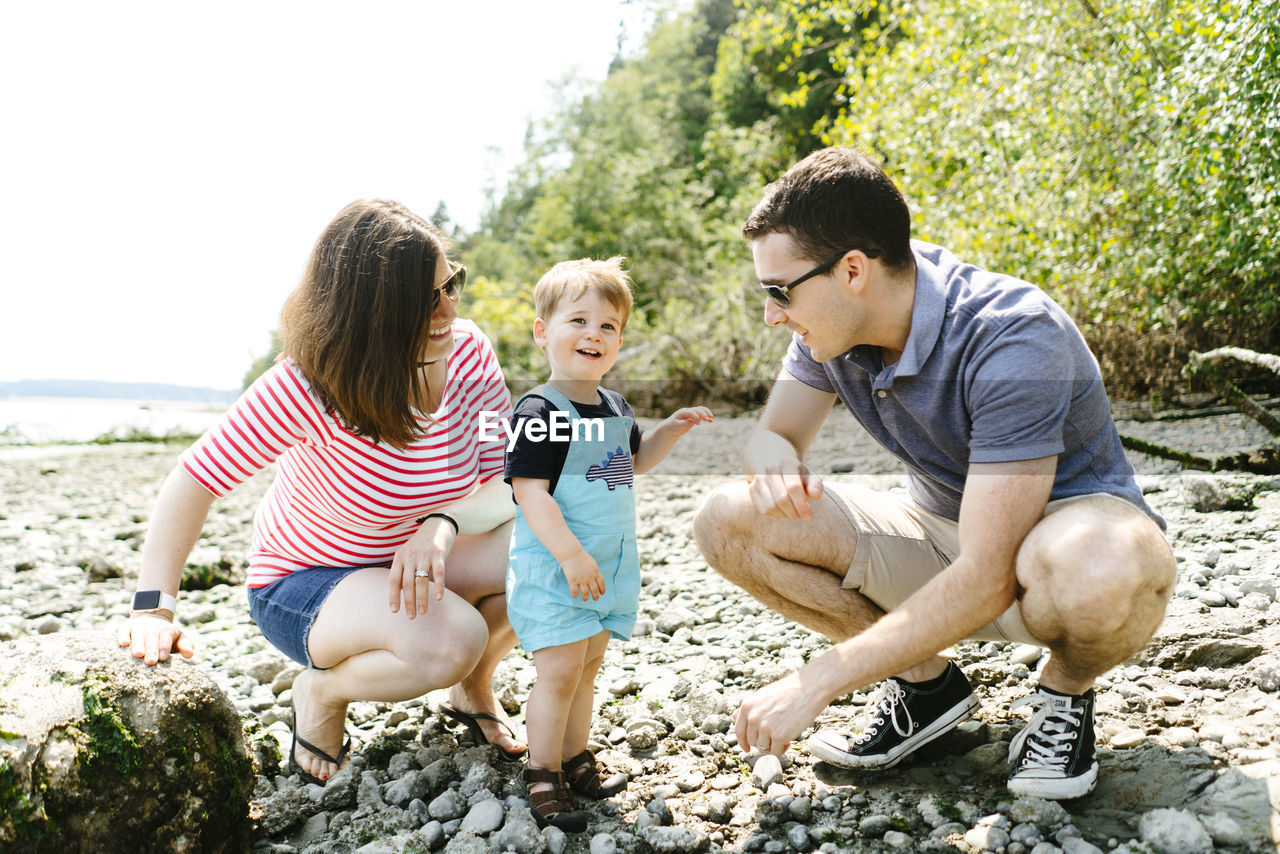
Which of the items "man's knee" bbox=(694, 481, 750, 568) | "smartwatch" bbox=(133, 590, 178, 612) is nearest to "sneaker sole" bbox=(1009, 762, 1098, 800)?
"man's knee" bbox=(694, 481, 750, 568)

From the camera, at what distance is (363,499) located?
250 cm

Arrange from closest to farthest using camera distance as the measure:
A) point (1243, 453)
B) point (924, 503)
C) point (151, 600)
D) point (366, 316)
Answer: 1. point (151, 600)
2. point (366, 316)
3. point (924, 503)
4. point (1243, 453)

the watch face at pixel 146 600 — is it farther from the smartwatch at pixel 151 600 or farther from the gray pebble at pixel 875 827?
the gray pebble at pixel 875 827

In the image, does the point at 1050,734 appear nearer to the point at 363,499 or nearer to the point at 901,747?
the point at 901,747

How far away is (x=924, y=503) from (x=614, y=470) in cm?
91

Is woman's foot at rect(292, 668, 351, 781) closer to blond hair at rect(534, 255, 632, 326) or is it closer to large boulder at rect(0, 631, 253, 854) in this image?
large boulder at rect(0, 631, 253, 854)

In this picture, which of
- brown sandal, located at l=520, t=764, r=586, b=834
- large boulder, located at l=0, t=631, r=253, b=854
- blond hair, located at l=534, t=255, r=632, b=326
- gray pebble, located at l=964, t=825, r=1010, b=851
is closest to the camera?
large boulder, located at l=0, t=631, r=253, b=854

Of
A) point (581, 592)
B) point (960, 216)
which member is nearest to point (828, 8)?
point (960, 216)

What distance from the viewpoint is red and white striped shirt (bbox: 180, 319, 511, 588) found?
2350 mm

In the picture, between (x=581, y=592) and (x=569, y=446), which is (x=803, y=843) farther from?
(x=569, y=446)

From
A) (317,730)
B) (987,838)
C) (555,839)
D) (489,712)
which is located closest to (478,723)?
(489,712)

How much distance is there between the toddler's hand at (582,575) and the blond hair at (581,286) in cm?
67

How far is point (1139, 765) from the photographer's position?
2070 millimetres

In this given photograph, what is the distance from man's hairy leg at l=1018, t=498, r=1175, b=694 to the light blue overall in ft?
3.08
